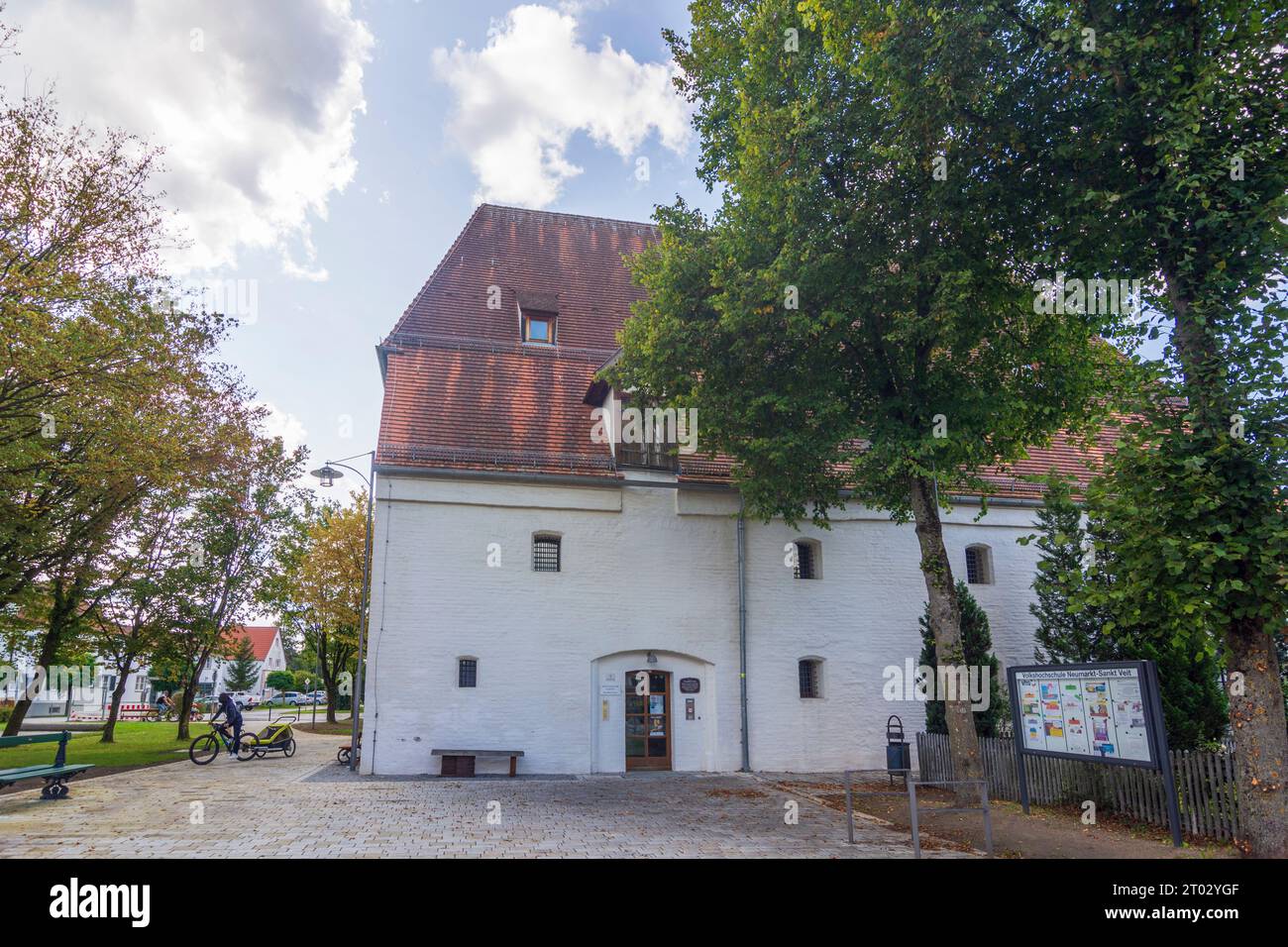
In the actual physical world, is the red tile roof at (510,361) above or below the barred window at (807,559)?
above

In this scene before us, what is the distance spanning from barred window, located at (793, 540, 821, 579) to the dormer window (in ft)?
28.5

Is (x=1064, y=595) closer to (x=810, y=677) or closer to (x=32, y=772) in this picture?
(x=810, y=677)

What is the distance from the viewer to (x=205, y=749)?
1936 centimetres

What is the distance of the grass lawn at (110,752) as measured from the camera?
19906 millimetres

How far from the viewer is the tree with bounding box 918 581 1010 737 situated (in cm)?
1766

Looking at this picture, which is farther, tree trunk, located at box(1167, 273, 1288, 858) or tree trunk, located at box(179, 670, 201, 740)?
tree trunk, located at box(179, 670, 201, 740)

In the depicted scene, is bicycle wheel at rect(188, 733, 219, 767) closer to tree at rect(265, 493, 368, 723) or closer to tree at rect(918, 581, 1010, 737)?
tree at rect(265, 493, 368, 723)

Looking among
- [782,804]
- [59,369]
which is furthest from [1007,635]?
[59,369]

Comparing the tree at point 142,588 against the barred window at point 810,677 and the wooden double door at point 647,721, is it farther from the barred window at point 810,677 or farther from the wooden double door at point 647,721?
the barred window at point 810,677

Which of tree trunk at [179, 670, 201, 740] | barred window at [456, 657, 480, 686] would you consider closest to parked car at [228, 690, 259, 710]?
tree trunk at [179, 670, 201, 740]

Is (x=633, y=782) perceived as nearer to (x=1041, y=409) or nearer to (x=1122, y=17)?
(x=1041, y=409)

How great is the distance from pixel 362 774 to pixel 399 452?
275 inches

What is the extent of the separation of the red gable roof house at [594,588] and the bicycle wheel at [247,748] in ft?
20.4

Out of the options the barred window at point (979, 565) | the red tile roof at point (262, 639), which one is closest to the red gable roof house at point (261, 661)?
the red tile roof at point (262, 639)
